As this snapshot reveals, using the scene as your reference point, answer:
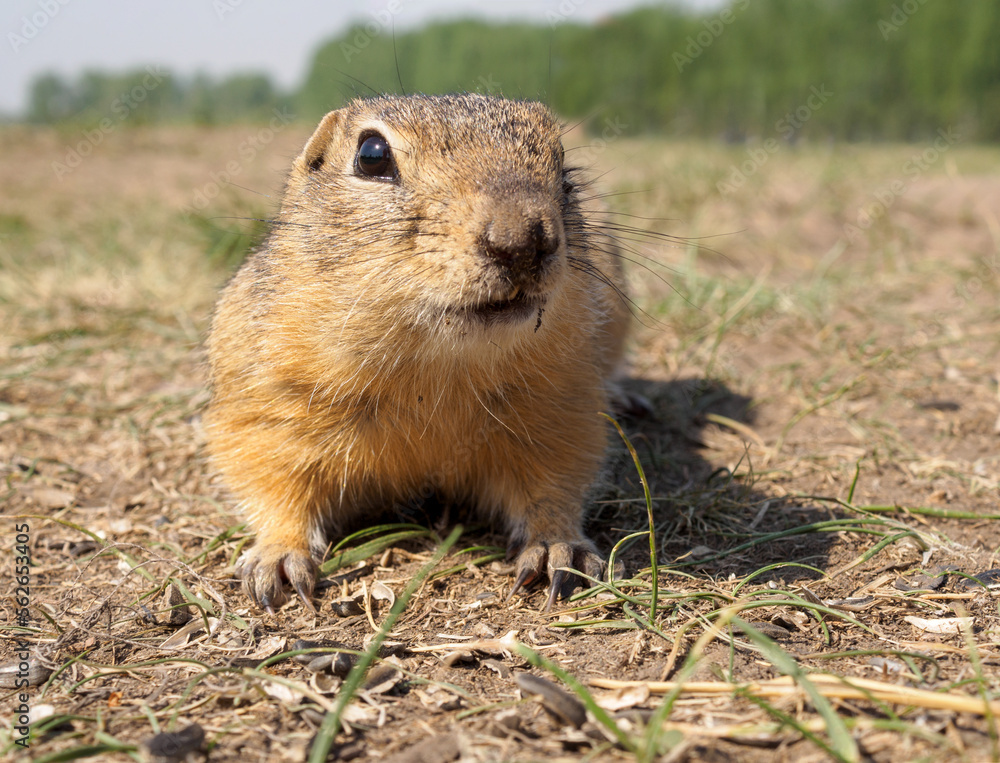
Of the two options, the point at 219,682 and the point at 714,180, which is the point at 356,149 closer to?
the point at 219,682

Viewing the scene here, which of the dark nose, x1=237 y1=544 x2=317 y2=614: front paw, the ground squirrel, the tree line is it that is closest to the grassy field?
x1=237 y1=544 x2=317 y2=614: front paw

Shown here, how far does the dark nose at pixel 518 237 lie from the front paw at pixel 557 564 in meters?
1.38

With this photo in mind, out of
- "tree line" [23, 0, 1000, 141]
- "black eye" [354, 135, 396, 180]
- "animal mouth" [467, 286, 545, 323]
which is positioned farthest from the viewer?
"tree line" [23, 0, 1000, 141]

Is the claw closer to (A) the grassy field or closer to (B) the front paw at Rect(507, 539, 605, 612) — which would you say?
(B) the front paw at Rect(507, 539, 605, 612)

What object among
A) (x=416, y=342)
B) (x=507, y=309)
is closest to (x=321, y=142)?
(x=416, y=342)

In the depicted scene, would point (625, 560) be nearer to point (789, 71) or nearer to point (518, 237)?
point (518, 237)

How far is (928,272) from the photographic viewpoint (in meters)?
8.46

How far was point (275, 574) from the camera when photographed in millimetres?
3418

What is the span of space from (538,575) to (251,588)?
50.3 inches

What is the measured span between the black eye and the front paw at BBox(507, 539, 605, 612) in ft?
5.80

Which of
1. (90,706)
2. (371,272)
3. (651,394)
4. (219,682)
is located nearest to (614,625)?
(219,682)

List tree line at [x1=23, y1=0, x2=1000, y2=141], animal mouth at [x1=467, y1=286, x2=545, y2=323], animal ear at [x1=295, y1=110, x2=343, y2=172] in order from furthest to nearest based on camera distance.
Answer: tree line at [x1=23, y1=0, x2=1000, y2=141] → animal ear at [x1=295, y1=110, x2=343, y2=172] → animal mouth at [x1=467, y1=286, x2=545, y2=323]

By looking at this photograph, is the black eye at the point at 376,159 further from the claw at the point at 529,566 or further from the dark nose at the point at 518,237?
the claw at the point at 529,566

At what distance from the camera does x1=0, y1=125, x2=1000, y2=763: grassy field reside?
7.52 ft
